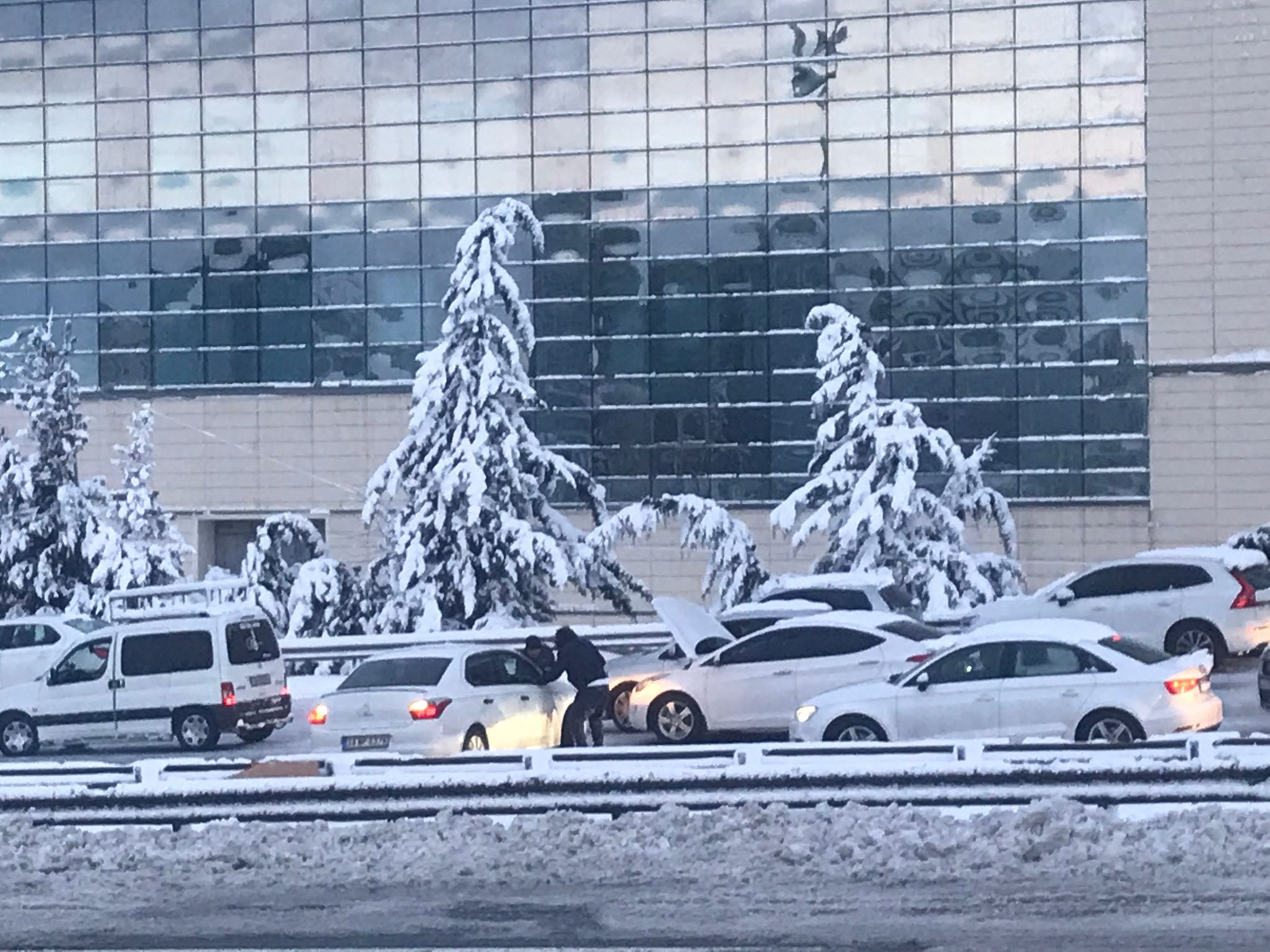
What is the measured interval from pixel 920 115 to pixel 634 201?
7637 mm

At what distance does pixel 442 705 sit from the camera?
20.0m

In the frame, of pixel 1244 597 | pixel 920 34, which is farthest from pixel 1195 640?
pixel 920 34

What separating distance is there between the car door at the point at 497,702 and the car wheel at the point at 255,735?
4.73 metres

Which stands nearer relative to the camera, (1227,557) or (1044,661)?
(1044,661)

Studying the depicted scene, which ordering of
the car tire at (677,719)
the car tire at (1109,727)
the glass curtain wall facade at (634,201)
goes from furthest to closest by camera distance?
the glass curtain wall facade at (634,201)
the car tire at (677,719)
the car tire at (1109,727)

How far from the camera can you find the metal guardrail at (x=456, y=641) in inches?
1195

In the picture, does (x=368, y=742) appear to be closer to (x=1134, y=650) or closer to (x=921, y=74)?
(x=1134, y=650)

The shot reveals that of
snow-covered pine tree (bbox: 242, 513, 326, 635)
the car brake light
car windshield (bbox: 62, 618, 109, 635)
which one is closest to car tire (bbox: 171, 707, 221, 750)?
car windshield (bbox: 62, 618, 109, 635)

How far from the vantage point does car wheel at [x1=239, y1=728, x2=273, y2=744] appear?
2428 cm

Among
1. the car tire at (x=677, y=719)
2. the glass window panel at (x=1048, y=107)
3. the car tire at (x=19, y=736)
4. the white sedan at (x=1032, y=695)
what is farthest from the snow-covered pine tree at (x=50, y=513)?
the white sedan at (x=1032, y=695)

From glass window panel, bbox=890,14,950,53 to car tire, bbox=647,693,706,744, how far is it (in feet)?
100

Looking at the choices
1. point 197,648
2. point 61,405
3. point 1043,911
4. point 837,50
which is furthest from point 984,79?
point 1043,911

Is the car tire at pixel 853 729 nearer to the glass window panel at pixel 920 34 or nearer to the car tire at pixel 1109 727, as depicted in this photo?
the car tire at pixel 1109 727

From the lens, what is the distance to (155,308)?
174ft
